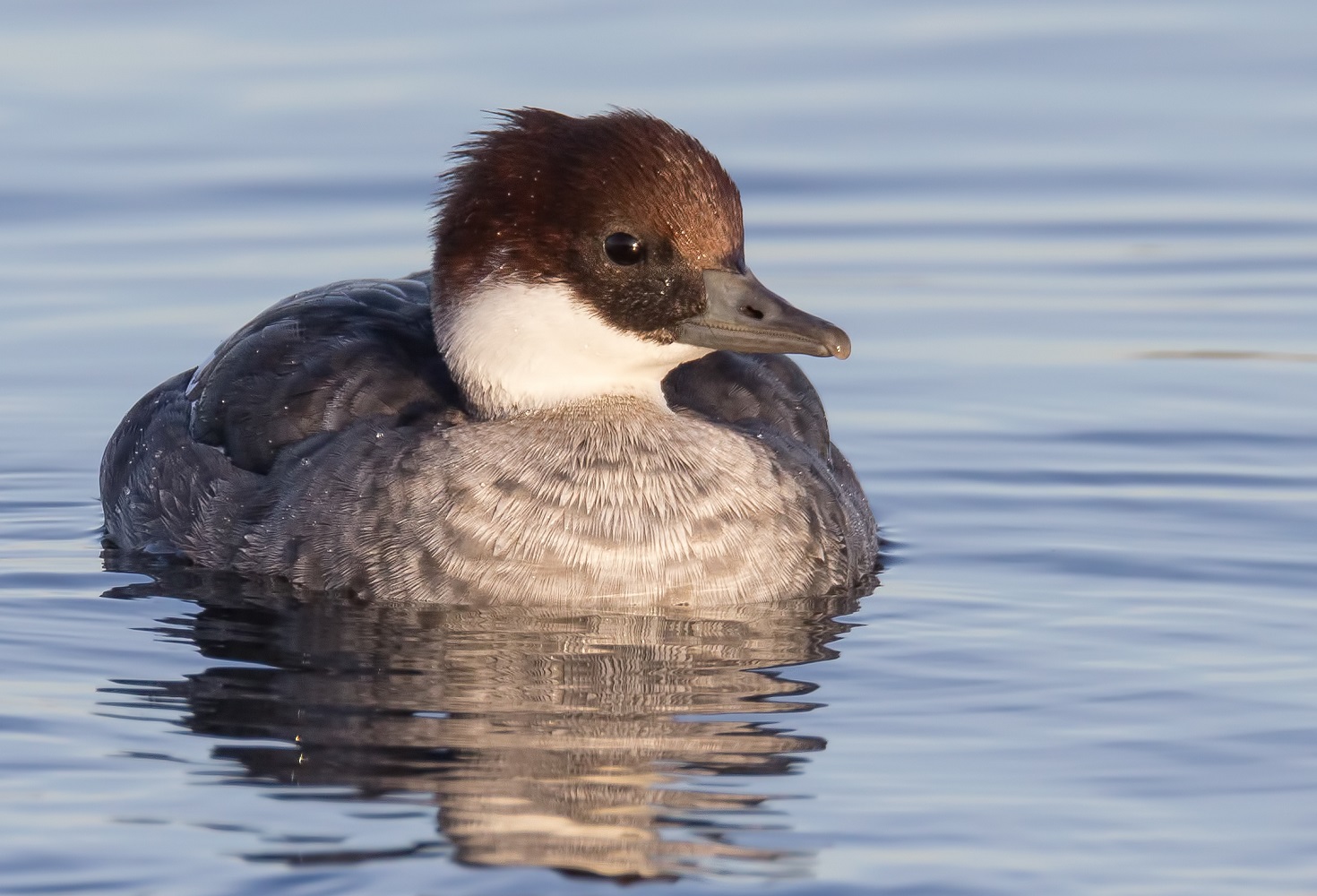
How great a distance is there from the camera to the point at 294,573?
1059 centimetres

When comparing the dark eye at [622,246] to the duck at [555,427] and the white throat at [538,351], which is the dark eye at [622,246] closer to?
the duck at [555,427]

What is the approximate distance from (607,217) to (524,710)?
2.18m

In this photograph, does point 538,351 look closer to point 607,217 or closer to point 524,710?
point 607,217

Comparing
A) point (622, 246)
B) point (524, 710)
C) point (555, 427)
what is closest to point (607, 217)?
point (622, 246)

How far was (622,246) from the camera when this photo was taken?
10.3 metres

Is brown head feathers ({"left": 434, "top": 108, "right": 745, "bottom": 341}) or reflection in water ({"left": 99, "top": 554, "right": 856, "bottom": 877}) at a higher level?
brown head feathers ({"left": 434, "top": 108, "right": 745, "bottom": 341})

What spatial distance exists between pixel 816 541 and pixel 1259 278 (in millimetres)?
6078

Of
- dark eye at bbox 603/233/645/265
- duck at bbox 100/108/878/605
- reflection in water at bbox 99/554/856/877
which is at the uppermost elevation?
dark eye at bbox 603/233/645/265

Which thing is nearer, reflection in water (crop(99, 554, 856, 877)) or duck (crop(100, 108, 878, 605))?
reflection in water (crop(99, 554, 856, 877))

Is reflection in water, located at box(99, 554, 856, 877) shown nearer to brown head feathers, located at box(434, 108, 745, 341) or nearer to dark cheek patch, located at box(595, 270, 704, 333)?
dark cheek patch, located at box(595, 270, 704, 333)

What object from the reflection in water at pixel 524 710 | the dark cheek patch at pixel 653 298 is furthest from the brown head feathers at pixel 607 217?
the reflection in water at pixel 524 710

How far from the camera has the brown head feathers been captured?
10.2 m

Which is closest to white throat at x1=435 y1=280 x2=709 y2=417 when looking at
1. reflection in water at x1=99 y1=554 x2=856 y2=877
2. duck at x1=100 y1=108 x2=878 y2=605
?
duck at x1=100 y1=108 x2=878 y2=605

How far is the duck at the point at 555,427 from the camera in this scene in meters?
10.2
